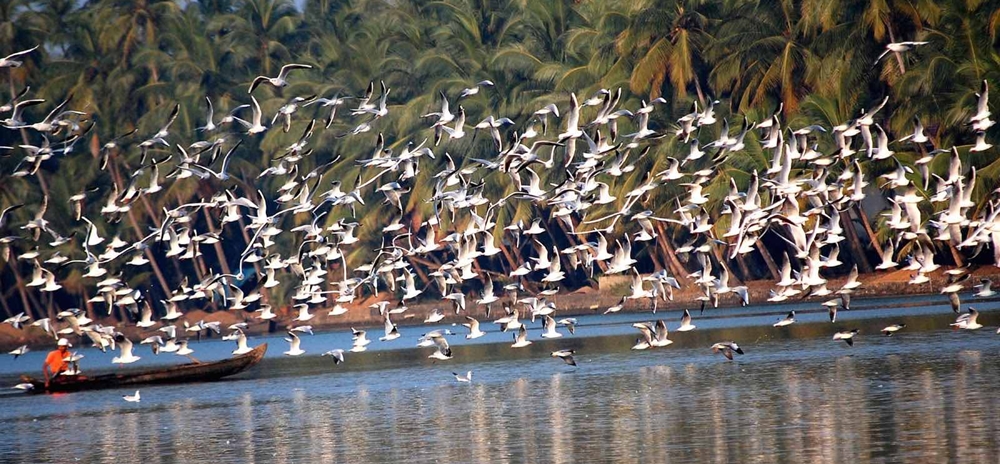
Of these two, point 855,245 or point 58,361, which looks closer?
point 58,361

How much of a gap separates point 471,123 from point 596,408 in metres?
42.3

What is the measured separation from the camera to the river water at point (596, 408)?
973 inches

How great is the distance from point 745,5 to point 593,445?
128 ft

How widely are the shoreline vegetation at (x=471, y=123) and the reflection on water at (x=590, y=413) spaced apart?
11.7ft

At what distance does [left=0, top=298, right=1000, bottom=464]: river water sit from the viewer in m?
24.7

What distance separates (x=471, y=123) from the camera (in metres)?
72.4

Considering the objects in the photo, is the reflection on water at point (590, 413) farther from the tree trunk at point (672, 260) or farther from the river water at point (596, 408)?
the tree trunk at point (672, 260)

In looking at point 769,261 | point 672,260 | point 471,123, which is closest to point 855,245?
point 769,261

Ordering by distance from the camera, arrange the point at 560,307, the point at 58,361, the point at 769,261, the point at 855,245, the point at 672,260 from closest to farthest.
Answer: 1. the point at 58,361
2. the point at 855,245
3. the point at 769,261
4. the point at 672,260
5. the point at 560,307

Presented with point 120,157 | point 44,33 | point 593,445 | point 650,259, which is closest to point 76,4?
point 44,33

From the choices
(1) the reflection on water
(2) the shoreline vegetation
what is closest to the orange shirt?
(1) the reflection on water

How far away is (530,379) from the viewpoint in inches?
1529

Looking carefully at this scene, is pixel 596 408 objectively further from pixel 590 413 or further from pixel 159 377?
pixel 159 377

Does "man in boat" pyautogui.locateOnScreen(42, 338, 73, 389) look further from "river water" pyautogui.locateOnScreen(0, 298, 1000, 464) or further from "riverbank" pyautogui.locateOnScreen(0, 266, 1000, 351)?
Result: "riverbank" pyautogui.locateOnScreen(0, 266, 1000, 351)
